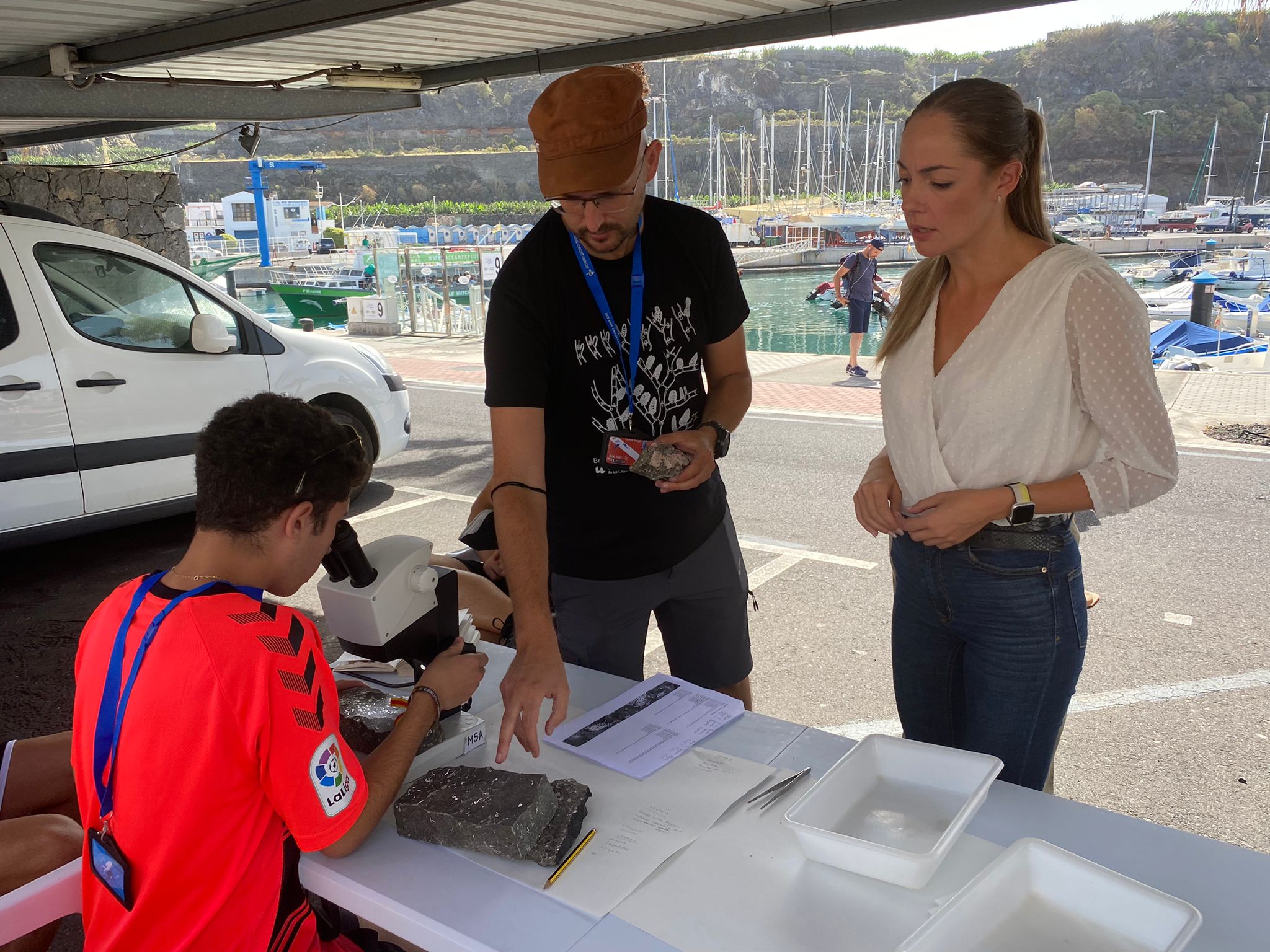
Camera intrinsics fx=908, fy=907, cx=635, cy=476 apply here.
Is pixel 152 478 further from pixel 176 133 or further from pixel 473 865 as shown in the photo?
pixel 176 133

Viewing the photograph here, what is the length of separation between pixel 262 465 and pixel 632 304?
936mm

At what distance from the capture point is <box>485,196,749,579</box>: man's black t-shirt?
200 cm

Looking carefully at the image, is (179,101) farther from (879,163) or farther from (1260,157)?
(1260,157)

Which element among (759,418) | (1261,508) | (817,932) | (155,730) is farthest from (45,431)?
(1261,508)

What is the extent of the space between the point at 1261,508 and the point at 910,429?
17.9 ft

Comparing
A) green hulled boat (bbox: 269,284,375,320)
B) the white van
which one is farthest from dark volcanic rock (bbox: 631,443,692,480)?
green hulled boat (bbox: 269,284,375,320)

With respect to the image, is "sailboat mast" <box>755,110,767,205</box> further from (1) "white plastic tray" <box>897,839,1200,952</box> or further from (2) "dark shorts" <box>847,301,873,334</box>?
(1) "white plastic tray" <box>897,839,1200,952</box>

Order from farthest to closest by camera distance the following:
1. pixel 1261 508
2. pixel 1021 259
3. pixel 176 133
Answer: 1. pixel 176 133
2. pixel 1261 508
3. pixel 1021 259

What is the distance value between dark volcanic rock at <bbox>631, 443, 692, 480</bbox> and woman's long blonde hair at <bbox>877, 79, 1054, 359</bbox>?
0.82 metres

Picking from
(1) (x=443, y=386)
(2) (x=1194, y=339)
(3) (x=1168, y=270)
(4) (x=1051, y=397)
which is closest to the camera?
(4) (x=1051, y=397)

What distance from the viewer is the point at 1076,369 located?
1.67 meters

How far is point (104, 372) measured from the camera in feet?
16.6

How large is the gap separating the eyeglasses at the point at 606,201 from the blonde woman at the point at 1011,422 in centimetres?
55

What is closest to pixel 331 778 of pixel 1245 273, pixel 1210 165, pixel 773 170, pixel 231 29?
pixel 231 29
